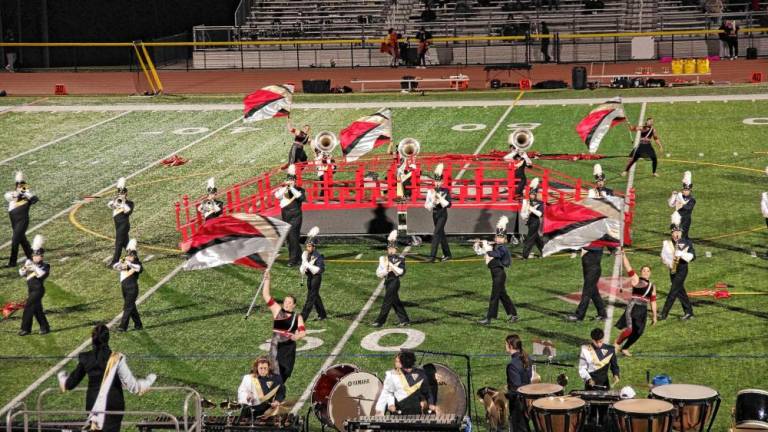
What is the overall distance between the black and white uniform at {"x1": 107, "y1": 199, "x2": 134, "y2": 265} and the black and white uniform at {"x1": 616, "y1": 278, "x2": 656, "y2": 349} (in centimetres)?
994

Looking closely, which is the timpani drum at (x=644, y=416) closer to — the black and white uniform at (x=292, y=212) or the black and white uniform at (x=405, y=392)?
the black and white uniform at (x=405, y=392)

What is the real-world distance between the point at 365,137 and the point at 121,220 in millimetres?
5392

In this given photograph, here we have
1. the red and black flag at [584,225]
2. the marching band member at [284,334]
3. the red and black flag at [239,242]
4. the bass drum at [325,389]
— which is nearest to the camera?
the bass drum at [325,389]

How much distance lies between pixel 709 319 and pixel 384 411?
7685 millimetres

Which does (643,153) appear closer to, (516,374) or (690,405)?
(516,374)

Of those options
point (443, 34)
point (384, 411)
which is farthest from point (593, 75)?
point (384, 411)

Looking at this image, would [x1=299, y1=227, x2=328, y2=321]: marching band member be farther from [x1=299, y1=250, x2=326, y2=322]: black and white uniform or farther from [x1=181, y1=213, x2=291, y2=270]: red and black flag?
[x1=181, y1=213, x2=291, y2=270]: red and black flag

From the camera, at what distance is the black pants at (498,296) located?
21.5 metres

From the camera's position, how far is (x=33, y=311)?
22.0 meters

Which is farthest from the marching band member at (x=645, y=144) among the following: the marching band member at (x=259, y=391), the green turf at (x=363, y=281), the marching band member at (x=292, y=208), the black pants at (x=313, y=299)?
the marching band member at (x=259, y=391)

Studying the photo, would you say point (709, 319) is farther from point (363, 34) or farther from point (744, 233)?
point (363, 34)

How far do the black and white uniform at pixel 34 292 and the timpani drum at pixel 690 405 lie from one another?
34.2 feet

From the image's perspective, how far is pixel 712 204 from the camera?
29.8 m

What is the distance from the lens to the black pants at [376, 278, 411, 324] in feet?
70.5
